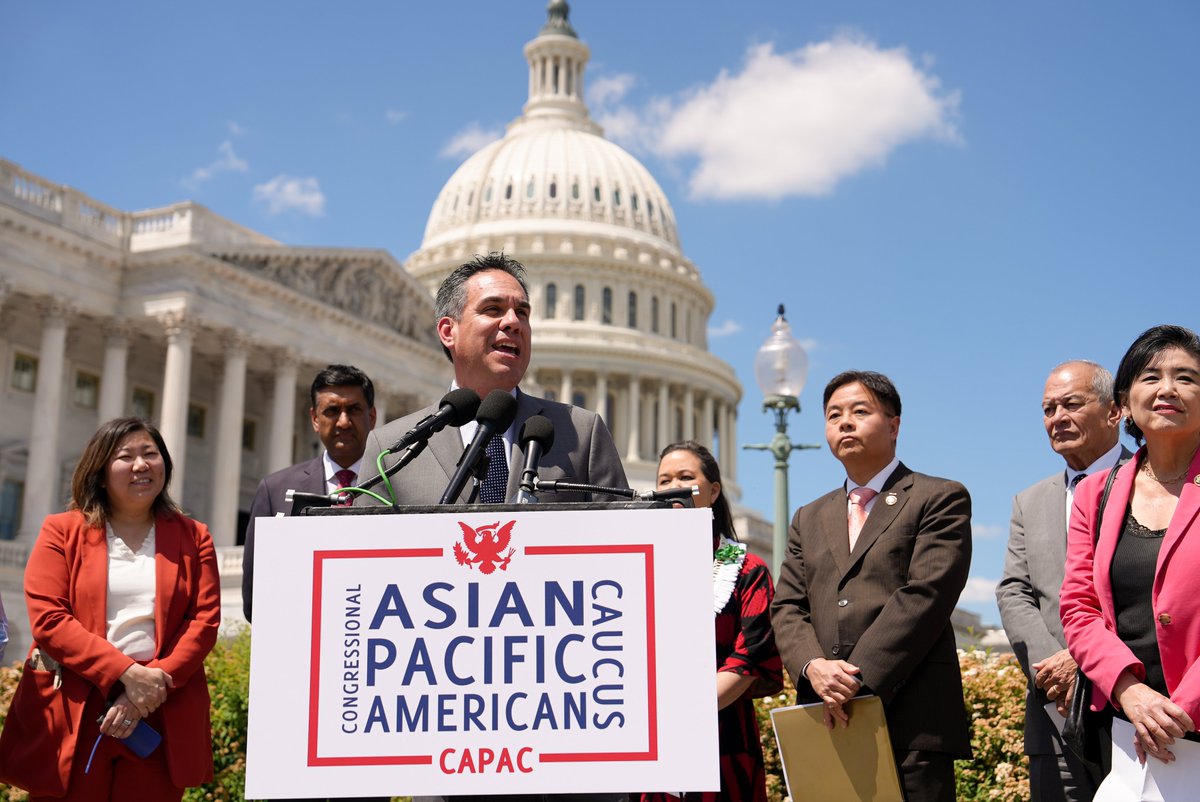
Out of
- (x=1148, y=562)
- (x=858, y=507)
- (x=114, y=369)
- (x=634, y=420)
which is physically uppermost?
(x=634, y=420)

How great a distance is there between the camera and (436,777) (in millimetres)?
3152

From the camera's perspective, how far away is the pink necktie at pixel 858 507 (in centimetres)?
598

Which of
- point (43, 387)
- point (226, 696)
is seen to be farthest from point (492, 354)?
point (43, 387)

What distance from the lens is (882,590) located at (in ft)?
18.5

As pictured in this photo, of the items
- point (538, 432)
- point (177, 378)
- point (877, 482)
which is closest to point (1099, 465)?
point (877, 482)

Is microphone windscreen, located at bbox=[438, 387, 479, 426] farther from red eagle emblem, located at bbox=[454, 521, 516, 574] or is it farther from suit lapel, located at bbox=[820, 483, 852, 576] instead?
suit lapel, located at bbox=[820, 483, 852, 576]

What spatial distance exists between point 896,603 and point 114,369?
37402 mm

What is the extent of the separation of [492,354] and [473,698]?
144cm

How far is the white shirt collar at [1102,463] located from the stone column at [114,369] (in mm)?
35798

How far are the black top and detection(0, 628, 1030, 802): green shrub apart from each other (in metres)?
3.08

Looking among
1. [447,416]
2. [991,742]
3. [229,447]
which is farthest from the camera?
[229,447]

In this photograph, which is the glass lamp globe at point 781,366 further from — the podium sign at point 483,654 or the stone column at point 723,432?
the stone column at point 723,432

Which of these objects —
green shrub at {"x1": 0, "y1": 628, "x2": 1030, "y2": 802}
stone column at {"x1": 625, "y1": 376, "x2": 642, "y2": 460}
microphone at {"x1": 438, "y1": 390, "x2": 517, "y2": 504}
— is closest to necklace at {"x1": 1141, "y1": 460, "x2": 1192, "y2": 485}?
Answer: microphone at {"x1": 438, "y1": 390, "x2": 517, "y2": 504}

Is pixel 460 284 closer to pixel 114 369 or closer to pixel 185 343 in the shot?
pixel 185 343
